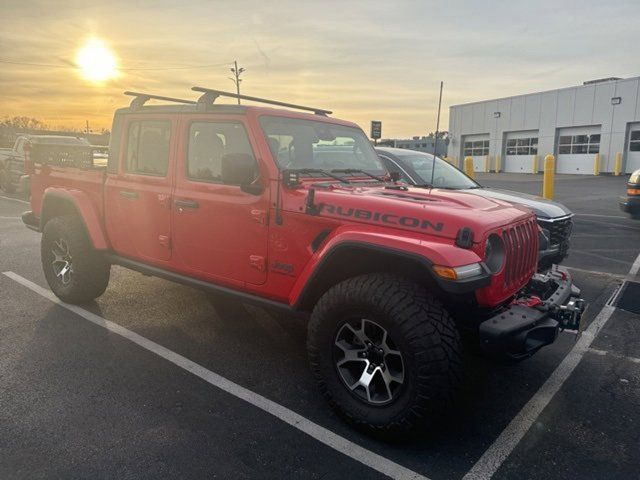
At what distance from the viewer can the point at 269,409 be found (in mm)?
3266

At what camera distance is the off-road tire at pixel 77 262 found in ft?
16.1

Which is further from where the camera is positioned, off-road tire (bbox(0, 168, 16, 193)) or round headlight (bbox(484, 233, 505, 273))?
off-road tire (bbox(0, 168, 16, 193))

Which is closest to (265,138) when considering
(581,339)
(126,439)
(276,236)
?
(276,236)

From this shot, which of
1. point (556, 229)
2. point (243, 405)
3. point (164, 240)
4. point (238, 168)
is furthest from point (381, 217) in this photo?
point (556, 229)

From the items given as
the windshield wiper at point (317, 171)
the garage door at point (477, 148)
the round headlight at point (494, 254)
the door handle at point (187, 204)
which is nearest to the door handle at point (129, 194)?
the door handle at point (187, 204)

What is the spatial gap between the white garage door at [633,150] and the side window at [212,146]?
1284 inches

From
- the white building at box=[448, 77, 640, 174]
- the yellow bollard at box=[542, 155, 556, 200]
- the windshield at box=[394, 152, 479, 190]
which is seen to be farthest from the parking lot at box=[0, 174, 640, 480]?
the white building at box=[448, 77, 640, 174]

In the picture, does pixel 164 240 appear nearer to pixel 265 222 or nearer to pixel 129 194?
pixel 129 194

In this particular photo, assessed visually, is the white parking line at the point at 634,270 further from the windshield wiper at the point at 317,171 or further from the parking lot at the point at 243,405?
the windshield wiper at the point at 317,171

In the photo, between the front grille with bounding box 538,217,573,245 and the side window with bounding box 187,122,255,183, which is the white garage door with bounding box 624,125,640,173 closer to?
the front grille with bounding box 538,217,573,245

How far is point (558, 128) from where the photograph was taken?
1364 inches

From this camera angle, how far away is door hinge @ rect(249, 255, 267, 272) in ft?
11.6

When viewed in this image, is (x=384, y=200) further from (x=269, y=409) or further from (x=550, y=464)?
(x=550, y=464)

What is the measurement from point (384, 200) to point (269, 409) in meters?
1.55
